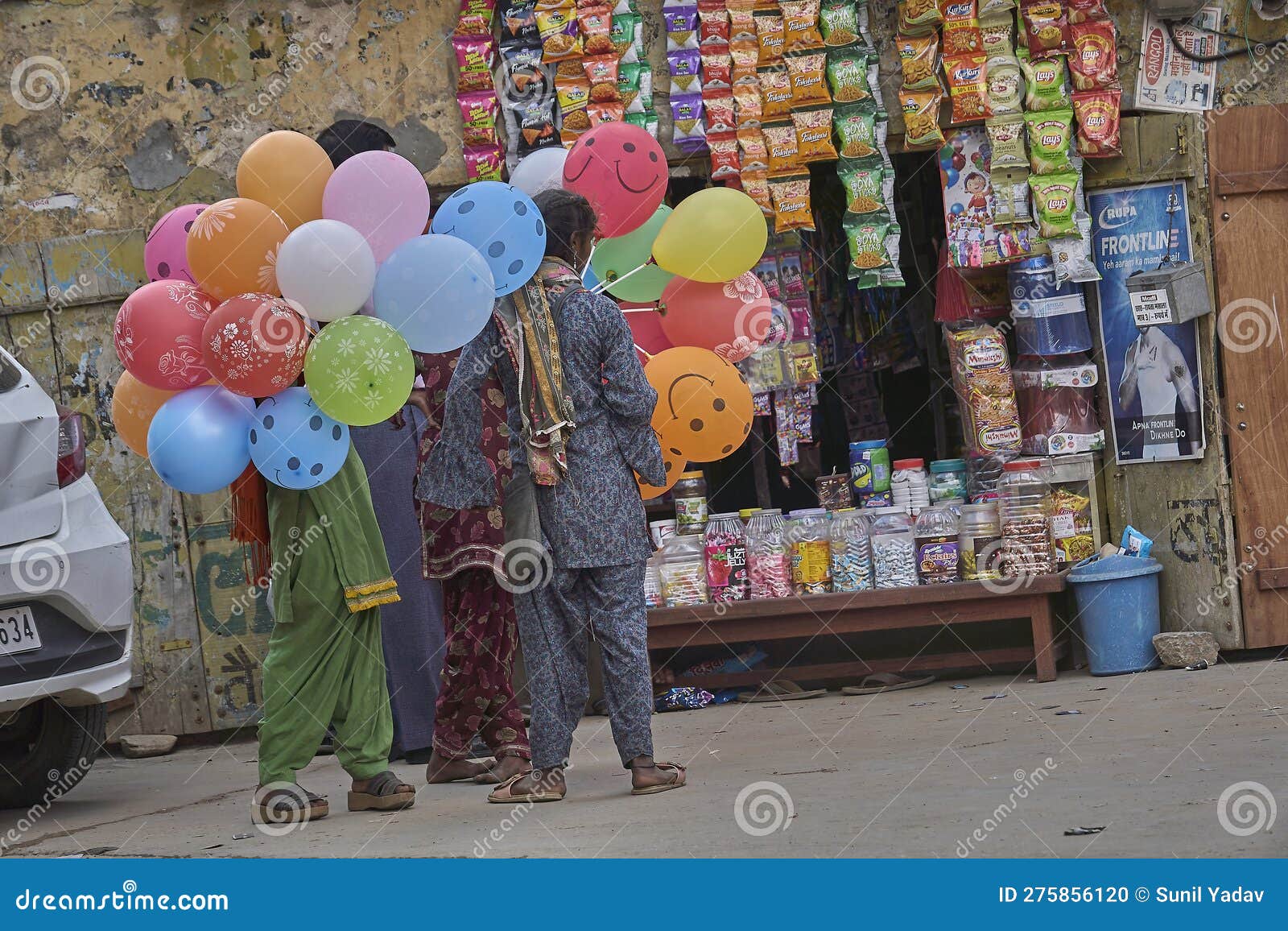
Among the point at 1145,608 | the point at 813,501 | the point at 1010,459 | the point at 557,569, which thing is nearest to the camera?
the point at 557,569

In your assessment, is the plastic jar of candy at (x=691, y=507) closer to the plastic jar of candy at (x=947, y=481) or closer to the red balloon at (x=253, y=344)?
the plastic jar of candy at (x=947, y=481)

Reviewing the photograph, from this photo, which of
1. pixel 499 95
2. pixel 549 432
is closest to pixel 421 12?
pixel 499 95

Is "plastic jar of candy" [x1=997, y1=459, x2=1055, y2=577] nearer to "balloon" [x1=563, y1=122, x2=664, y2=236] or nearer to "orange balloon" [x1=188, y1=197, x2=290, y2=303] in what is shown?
"balloon" [x1=563, y1=122, x2=664, y2=236]

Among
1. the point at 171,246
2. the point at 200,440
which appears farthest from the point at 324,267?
the point at 171,246

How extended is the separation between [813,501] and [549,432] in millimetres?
3779

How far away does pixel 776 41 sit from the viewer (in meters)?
6.54

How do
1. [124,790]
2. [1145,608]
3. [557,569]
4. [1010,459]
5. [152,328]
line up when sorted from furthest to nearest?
[1010,459] → [1145,608] → [124,790] → [557,569] → [152,328]

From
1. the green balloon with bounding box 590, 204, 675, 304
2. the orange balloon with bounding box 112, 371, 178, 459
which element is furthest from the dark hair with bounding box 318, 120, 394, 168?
the orange balloon with bounding box 112, 371, 178, 459

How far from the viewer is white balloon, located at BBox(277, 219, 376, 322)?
156 inches

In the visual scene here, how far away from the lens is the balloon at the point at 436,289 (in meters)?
4.03

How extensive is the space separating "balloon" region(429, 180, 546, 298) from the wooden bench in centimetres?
260

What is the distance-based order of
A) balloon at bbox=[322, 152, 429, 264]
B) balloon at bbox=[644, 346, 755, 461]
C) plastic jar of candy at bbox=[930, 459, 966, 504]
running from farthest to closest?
1. plastic jar of candy at bbox=[930, 459, 966, 504]
2. balloon at bbox=[644, 346, 755, 461]
3. balloon at bbox=[322, 152, 429, 264]

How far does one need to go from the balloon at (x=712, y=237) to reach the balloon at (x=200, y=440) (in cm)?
146

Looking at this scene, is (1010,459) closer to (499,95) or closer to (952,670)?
(952,670)
